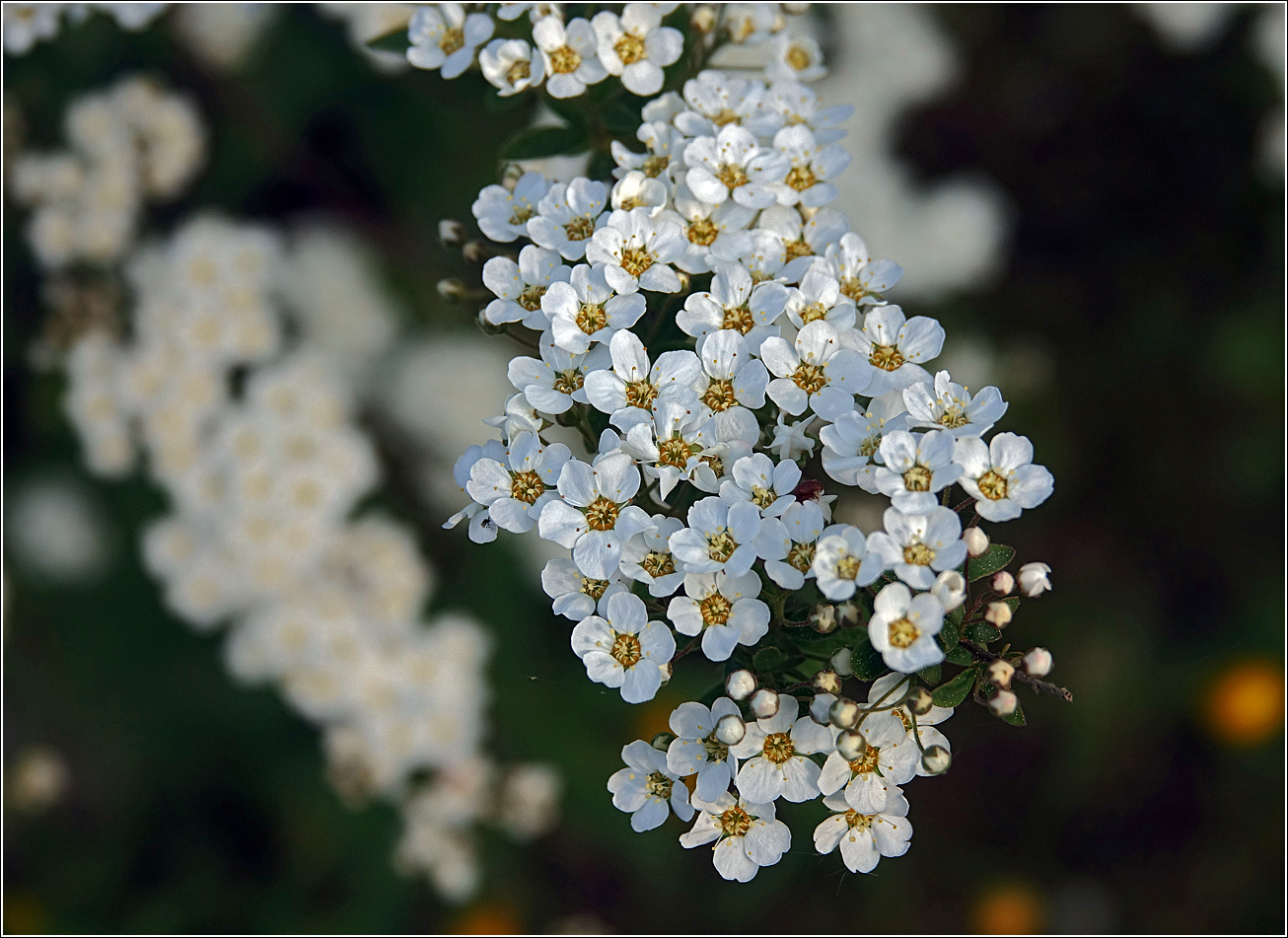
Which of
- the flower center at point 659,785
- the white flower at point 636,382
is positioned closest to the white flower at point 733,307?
the white flower at point 636,382

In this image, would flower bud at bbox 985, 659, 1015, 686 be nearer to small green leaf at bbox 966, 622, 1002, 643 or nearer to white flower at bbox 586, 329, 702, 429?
small green leaf at bbox 966, 622, 1002, 643

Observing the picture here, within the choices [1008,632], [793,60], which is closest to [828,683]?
[793,60]

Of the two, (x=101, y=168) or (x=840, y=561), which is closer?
(x=840, y=561)

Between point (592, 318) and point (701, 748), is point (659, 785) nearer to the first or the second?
point (701, 748)

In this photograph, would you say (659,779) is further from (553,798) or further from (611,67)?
(553,798)

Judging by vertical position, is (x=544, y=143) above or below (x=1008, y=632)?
above

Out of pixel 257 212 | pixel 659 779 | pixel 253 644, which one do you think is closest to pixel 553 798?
pixel 253 644
